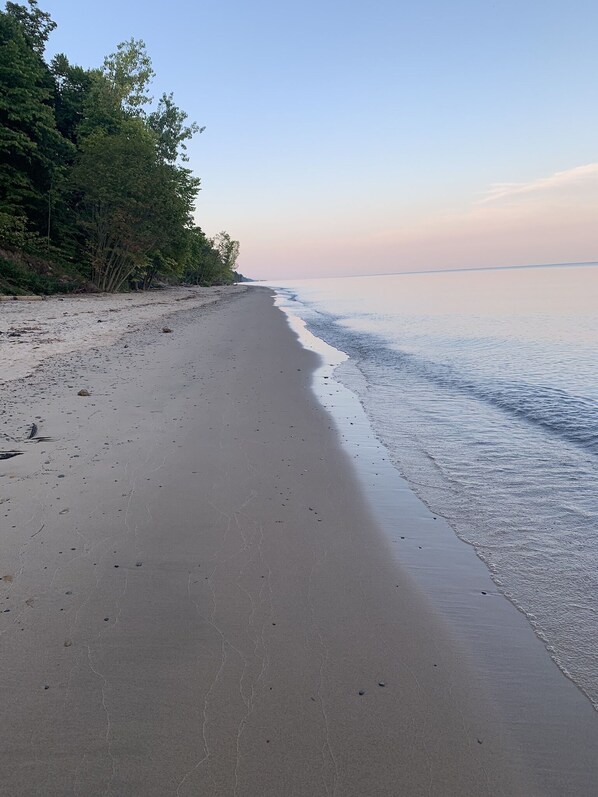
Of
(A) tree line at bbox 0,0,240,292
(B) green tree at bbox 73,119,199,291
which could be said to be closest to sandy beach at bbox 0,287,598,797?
(A) tree line at bbox 0,0,240,292

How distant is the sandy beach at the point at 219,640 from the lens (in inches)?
80.6

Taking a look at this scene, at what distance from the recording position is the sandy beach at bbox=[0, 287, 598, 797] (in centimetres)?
205

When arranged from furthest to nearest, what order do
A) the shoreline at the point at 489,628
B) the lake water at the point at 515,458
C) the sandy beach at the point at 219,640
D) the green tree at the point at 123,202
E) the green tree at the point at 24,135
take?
the green tree at the point at 123,202 → the green tree at the point at 24,135 → the lake water at the point at 515,458 → the shoreline at the point at 489,628 → the sandy beach at the point at 219,640

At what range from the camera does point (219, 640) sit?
2836mm

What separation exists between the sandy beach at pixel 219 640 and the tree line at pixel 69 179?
2629cm

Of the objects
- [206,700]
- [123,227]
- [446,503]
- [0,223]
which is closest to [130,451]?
[446,503]

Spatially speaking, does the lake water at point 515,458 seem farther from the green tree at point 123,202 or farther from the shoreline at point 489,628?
the green tree at point 123,202

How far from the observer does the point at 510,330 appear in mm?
26016

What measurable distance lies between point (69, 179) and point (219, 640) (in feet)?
125

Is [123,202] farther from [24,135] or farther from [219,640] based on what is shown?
[219,640]

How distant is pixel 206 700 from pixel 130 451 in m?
3.90

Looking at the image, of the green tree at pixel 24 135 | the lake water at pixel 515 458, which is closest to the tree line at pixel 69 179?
the green tree at pixel 24 135

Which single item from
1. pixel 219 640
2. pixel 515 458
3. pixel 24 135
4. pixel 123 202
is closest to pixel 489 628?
pixel 219 640

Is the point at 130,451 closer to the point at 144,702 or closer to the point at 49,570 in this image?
the point at 49,570
